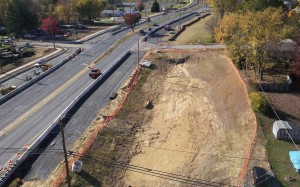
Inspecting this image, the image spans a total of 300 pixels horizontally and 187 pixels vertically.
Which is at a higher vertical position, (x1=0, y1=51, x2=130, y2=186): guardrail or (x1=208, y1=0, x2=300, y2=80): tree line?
(x1=208, y1=0, x2=300, y2=80): tree line

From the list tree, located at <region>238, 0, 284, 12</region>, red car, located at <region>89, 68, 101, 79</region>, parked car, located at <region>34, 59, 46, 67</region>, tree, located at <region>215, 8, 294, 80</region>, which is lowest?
parked car, located at <region>34, 59, 46, 67</region>

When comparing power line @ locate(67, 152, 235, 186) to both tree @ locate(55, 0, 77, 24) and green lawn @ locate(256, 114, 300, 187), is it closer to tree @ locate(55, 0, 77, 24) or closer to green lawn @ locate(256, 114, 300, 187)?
green lawn @ locate(256, 114, 300, 187)

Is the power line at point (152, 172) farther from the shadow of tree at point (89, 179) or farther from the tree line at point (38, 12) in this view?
the tree line at point (38, 12)

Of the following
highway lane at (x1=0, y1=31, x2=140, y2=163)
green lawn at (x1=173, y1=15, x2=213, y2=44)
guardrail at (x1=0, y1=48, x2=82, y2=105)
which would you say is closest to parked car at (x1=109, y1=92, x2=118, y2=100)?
highway lane at (x1=0, y1=31, x2=140, y2=163)

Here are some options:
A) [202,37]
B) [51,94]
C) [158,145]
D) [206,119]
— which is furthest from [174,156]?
[202,37]

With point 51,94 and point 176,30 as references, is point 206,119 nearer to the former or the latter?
point 51,94

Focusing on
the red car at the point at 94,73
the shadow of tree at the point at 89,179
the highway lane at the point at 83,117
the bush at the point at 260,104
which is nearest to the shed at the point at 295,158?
the bush at the point at 260,104
